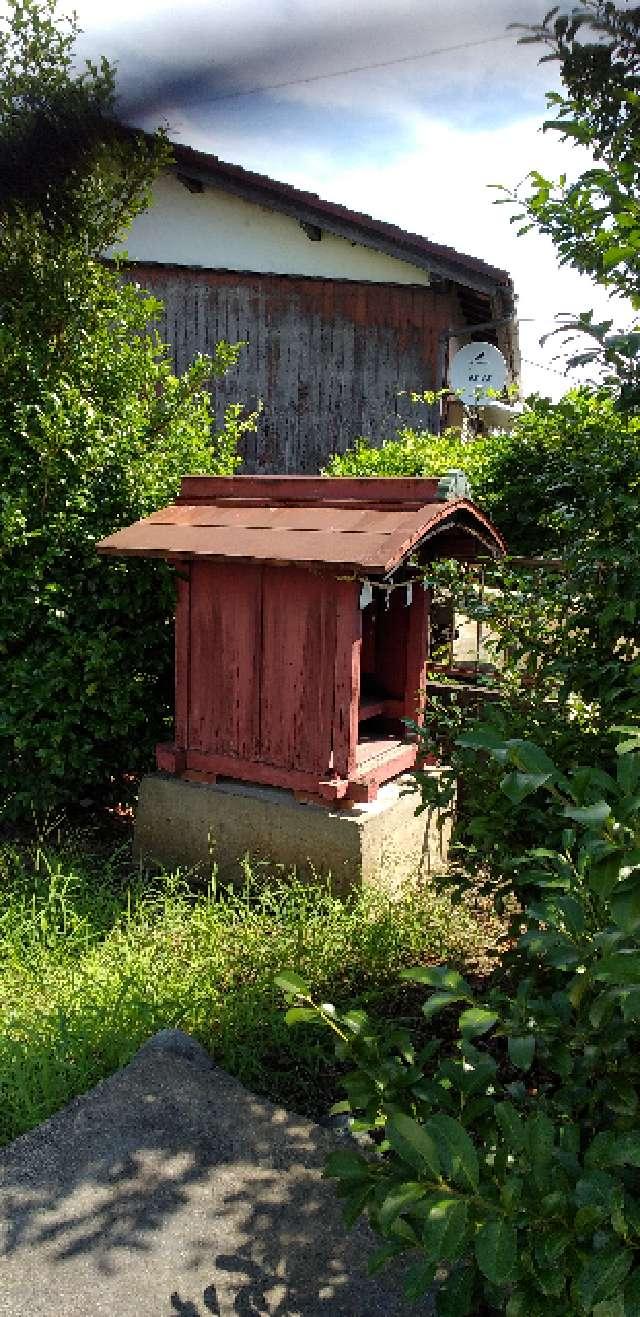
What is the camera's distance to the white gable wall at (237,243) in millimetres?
9625

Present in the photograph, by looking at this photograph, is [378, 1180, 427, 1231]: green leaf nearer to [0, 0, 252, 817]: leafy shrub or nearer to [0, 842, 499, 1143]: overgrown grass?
[0, 842, 499, 1143]: overgrown grass

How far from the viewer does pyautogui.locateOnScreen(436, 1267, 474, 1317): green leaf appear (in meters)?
1.41

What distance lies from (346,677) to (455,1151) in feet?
11.2

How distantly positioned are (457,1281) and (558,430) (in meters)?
2.68

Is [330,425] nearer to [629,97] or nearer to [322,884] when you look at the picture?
[322,884]

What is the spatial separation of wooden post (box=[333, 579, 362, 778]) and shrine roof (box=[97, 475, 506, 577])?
0.21 meters

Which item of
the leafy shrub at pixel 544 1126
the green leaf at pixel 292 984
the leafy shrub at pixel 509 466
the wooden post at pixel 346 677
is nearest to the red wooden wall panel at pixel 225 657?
the wooden post at pixel 346 677

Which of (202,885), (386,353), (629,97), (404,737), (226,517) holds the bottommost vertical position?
(202,885)

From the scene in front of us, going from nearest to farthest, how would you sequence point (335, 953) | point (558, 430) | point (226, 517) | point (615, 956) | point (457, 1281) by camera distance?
point (615, 956) < point (457, 1281) < point (558, 430) < point (335, 953) < point (226, 517)

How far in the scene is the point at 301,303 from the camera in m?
10.1

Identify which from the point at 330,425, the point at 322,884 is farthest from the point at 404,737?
the point at 330,425

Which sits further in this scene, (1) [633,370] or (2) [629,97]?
→ (1) [633,370]

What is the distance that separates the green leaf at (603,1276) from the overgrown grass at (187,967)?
2.15 meters

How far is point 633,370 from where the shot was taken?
2148mm
